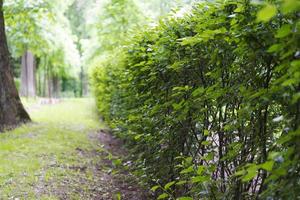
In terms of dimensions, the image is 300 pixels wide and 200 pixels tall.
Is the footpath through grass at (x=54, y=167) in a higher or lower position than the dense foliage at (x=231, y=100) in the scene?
lower

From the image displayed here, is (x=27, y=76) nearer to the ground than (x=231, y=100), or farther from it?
farther from it

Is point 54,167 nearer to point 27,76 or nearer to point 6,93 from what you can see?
point 6,93

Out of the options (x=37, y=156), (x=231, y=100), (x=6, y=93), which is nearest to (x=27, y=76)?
(x=6, y=93)

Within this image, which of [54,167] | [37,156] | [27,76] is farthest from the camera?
[27,76]

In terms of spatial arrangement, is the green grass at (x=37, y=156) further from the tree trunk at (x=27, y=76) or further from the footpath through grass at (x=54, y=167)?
the tree trunk at (x=27, y=76)

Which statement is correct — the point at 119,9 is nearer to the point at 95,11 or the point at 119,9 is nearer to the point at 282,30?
the point at 95,11

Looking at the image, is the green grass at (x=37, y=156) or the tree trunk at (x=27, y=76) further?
the tree trunk at (x=27, y=76)

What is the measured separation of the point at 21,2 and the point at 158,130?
296 inches

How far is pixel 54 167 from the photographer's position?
6.01 metres

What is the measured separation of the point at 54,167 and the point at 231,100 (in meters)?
4.29

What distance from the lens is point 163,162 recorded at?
3.86m

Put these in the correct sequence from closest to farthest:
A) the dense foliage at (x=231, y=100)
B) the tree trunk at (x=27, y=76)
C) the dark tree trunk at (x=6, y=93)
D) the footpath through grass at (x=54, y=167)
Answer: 1. the dense foliage at (x=231, y=100)
2. the footpath through grass at (x=54, y=167)
3. the dark tree trunk at (x=6, y=93)
4. the tree trunk at (x=27, y=76)

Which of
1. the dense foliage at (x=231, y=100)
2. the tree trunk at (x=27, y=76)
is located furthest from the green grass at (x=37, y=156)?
the tree trunk at (x=27, y=76)

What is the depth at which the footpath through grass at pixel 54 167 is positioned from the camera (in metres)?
4.98
